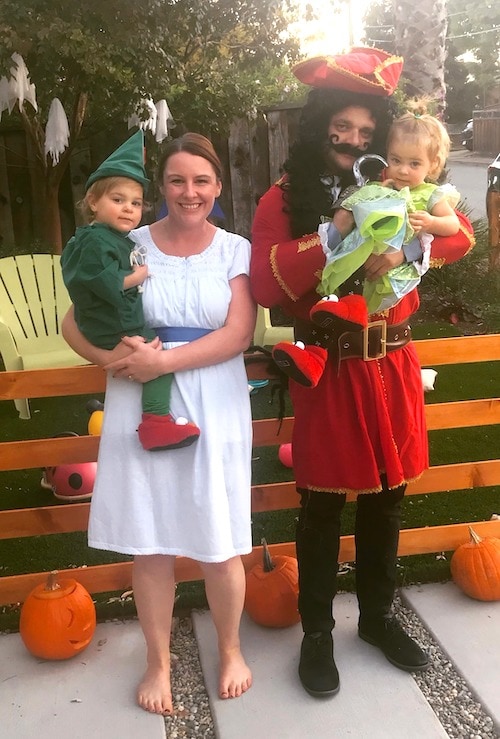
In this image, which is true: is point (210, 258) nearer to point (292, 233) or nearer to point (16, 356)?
point (292, 233)

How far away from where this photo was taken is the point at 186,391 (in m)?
2.01

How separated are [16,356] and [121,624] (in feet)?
8.29

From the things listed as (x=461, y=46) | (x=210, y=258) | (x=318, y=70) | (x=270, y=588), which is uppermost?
(x=461, y=46)

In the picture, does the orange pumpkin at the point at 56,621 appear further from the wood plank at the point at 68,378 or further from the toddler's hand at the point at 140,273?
the toddler's hand at the point at 140,273

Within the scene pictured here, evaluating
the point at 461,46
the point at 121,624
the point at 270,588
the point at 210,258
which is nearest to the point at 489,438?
the point at 270,588

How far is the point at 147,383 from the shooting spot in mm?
1965

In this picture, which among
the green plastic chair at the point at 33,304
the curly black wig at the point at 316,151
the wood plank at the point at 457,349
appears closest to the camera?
the curly black wig at the point at 316,151

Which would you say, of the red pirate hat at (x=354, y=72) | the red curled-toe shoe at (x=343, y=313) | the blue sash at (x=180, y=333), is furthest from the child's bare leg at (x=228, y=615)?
the red pirate hat at (x=354, y=72)

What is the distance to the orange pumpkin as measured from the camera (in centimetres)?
235

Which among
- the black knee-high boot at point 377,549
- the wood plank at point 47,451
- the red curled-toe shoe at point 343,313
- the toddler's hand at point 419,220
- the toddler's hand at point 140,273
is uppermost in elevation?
the toddler's hand at point 419,220

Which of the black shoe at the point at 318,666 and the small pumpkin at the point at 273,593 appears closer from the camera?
the black shoe at the point at 318,666

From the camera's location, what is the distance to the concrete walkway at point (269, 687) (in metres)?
2.10

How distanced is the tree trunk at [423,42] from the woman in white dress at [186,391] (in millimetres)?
6105

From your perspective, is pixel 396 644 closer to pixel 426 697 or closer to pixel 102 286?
pixel 426 697
